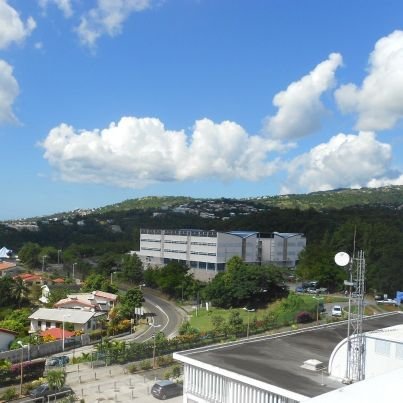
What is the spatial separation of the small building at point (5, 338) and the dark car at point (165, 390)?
18120 mm

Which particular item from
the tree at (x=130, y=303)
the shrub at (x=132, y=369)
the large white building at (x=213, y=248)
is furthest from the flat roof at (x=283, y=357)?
the large white building at (x=213, y=248)

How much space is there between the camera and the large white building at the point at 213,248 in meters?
78.7

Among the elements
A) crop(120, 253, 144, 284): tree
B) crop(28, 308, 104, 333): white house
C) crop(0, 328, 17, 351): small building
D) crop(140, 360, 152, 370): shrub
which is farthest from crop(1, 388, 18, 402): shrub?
crop(120, 253, 144, 284): tree

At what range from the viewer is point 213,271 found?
259 feet

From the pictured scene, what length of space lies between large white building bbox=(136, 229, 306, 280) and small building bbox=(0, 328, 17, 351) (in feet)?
134

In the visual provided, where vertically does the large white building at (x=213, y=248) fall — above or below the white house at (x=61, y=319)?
above

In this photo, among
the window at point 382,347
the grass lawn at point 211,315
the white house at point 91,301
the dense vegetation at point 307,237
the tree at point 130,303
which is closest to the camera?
the window at point 382,347

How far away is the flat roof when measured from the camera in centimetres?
1896

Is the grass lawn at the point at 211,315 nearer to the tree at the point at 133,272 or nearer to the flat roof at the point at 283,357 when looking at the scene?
the tree at the point at 133,272

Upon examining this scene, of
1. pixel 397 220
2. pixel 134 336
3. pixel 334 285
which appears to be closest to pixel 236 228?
pixel 397 220

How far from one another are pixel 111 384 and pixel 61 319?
19.0 meters

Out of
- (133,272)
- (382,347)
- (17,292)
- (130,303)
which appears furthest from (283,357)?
(133,272)

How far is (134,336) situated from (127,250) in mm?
61090

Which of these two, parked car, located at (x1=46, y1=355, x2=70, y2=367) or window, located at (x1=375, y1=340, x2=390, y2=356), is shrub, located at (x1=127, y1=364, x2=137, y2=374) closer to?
parked car, located at (x1=46, y1=355, x2=70, y2=367)
